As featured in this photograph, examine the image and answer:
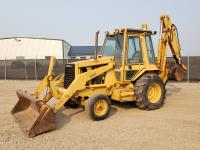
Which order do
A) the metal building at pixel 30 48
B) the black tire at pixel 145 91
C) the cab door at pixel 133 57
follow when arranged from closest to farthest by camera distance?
1. the black tire at pixel 145 91
2. the cab door at pixel 133 57
3. the metal building at pixel 30 48

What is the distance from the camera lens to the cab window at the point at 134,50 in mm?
9194

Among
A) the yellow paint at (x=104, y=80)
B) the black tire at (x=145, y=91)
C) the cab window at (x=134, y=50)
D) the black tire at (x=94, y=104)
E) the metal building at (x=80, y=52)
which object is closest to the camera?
the black tire at (x=94, y=104)

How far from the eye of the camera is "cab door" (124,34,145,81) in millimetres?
9094

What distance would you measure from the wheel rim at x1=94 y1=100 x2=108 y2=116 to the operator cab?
1119 millimetres

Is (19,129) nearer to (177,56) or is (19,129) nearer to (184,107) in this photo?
(184,107)

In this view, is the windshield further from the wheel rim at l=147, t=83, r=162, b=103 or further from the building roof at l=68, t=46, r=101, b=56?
the building roof at l=68, t=46, r=101, b=56

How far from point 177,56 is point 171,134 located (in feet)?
15.6

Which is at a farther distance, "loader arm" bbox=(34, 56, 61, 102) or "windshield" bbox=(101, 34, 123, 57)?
"windshield" bbox=(101, 34, 123, 57)

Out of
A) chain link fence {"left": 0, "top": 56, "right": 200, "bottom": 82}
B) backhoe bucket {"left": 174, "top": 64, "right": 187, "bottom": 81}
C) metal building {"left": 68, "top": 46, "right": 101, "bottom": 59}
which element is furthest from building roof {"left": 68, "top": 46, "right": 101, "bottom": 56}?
backhoe bucket {"left": 174, "top": 64, "right": 187, "bottom": 81}

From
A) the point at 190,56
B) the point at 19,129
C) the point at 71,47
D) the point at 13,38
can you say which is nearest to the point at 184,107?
the point at 19,129

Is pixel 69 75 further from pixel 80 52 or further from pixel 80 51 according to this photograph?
pixel 80 51

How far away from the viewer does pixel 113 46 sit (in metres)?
9.38

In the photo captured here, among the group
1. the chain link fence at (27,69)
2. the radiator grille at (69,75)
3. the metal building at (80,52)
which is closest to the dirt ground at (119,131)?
the radiator grille at (69,75)

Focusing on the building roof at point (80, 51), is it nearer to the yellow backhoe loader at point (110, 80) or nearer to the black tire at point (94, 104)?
the yellow backhoe loader at point (110, 80)
